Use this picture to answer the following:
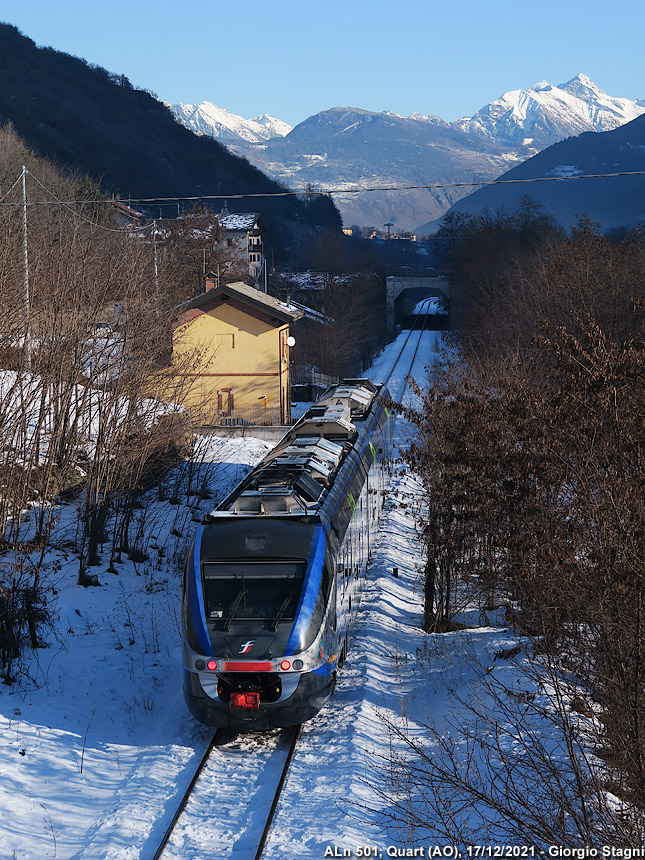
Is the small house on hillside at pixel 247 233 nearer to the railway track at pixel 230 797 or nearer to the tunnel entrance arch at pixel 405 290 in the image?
the tunnel entrance arch at pixel 405 290

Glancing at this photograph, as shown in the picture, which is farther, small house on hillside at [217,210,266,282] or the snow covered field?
small house on hillside at [217,210,266,282]

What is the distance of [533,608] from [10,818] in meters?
6.03

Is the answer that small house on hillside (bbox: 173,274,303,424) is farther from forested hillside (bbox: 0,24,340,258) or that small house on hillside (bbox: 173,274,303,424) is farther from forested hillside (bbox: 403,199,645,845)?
forested hillside (bbox: 0,24,340,258)

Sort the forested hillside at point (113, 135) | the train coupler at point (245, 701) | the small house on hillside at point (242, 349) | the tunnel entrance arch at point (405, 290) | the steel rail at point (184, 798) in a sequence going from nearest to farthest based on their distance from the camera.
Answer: the steel rail at point (184, 798) < the train coupler at point (245, 701) < the small house on hillside at point (242, 349) < the tunnel entrance arch at point (405, 290) < the forested hillside at point (113, 135)

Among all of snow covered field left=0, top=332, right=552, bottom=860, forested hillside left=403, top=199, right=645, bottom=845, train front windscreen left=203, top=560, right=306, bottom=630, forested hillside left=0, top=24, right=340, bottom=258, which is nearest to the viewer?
forested hillside left=403, top=199, right=645, bottom=845

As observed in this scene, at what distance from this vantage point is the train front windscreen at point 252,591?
1109cm

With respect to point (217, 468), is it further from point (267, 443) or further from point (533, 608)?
point (533, 608)

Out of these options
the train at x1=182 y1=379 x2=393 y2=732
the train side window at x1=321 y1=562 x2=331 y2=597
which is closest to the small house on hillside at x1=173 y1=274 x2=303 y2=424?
the train at x1=182 y1=379 x2=393 y2=732

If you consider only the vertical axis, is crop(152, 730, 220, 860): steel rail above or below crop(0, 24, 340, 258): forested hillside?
below

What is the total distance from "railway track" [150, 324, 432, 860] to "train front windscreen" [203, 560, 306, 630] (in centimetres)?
153

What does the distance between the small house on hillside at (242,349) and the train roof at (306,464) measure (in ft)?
49.2

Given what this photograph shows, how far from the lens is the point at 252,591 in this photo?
11305mm

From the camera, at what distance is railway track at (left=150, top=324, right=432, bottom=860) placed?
8836 millimetres

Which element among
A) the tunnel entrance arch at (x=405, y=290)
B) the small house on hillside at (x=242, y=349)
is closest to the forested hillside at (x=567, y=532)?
the small house on hillside at (x=242, y=349)
